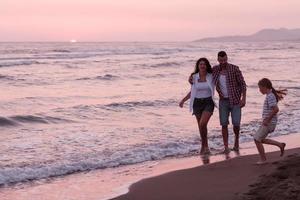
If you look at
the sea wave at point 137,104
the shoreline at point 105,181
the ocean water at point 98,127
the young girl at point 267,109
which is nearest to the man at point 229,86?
the shoreline at point 105,181

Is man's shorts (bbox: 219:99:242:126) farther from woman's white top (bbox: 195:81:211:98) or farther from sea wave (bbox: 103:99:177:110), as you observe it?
sea wave (bbox: 103:99:177:110)

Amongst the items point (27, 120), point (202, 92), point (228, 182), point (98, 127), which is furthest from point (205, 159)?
point (27, 120)

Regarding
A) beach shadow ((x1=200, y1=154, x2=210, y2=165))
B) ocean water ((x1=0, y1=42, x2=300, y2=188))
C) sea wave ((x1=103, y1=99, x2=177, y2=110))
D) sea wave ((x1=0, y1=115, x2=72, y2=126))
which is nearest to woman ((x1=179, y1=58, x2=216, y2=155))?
beach shadow ((x1=200, y1=154, x2=210, y2=165))

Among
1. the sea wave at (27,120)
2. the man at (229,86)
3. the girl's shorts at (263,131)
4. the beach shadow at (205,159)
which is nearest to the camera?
the girl's shorts at (263,131)

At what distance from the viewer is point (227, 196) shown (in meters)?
5.62

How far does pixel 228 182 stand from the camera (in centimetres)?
638

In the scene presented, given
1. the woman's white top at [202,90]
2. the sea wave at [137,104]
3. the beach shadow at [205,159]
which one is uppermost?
the woman's white top at [202,90]

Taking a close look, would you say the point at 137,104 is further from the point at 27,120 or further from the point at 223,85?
the point at 223,85

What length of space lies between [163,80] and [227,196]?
2153 cm

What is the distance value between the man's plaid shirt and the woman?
0.34ft

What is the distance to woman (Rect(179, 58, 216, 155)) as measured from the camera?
28.6ft

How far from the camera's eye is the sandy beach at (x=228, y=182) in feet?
17.9

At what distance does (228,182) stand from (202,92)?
2.64m

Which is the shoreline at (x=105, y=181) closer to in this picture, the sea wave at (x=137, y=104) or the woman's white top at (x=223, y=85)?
the woman's white top at (x=223, y=85)
